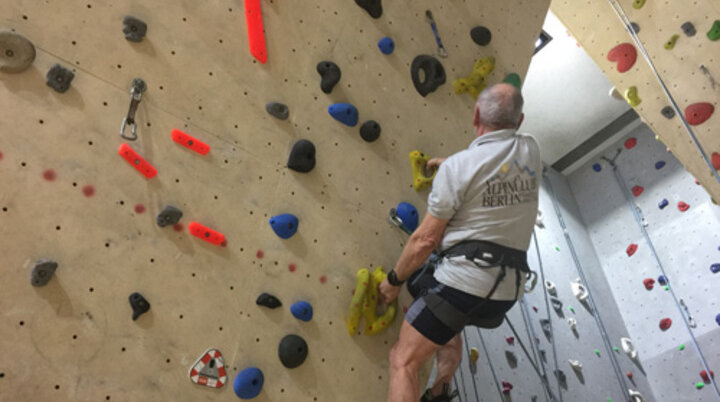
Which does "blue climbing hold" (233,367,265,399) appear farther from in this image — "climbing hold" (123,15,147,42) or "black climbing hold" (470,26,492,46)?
"black climbing hold" (470,26,492,46)

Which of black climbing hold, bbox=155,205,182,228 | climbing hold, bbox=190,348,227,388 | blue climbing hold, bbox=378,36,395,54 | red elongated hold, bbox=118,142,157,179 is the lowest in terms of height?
climbing hold, bbox=190,348,227,388

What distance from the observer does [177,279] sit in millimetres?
1433

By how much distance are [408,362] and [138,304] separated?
93 cm

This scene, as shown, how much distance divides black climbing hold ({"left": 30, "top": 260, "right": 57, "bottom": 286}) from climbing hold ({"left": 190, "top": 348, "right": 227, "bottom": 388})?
1.50 ft

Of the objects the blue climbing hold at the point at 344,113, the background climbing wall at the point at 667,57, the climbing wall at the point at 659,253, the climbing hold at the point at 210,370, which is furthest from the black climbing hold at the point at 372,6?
the climbing wall at the point at 659,253

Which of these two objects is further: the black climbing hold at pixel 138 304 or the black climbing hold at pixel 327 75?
the black climbing hold at pixel 327 75

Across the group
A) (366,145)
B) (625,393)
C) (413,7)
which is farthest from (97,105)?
(625,393)

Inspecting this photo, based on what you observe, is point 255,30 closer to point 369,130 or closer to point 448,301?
point 369,130

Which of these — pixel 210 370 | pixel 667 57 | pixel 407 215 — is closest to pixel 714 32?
pixel 667 57

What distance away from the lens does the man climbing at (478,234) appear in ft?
5.11

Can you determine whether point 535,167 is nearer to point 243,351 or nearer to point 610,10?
point 243,351

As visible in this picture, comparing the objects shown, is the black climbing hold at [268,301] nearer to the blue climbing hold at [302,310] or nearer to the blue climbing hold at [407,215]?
the blue climbing hold at [302,310]

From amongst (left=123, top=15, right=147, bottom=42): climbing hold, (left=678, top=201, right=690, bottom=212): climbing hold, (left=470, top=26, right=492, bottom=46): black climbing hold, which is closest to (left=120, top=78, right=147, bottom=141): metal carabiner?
(left=123, top=15, right=147, bottom=42): climbing hold

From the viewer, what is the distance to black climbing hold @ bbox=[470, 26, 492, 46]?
8.34 feet
